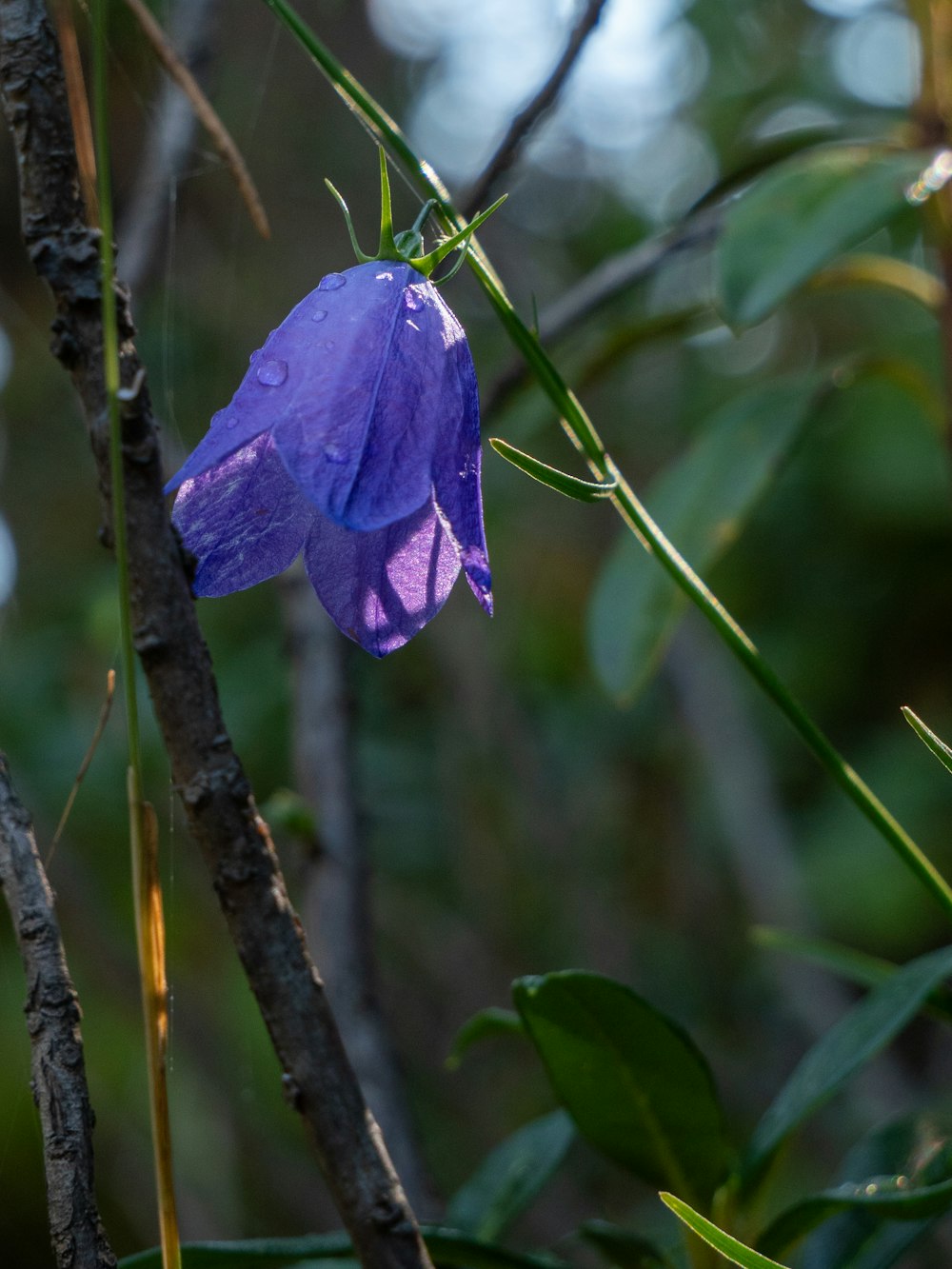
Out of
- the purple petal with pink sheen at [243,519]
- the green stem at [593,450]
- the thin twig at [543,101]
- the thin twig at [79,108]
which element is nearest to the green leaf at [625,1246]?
the green stem at [593,450]

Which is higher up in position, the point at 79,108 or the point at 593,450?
the point at 79,108

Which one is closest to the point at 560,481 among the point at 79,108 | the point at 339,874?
the point at 79,108

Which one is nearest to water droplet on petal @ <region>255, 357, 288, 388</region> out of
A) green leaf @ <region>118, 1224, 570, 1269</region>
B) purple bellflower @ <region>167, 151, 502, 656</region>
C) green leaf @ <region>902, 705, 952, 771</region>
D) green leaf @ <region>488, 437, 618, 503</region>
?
purple bellflower @ <region>167, 151, 502, 656</region>

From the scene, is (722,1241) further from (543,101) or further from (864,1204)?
(543,101)

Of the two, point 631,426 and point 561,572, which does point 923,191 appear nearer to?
point 561,572

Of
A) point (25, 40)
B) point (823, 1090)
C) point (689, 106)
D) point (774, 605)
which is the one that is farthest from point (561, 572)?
point (25, 40)

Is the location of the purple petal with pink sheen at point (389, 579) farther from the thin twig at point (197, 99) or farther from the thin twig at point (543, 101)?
the thin twig at point (543, 101)
